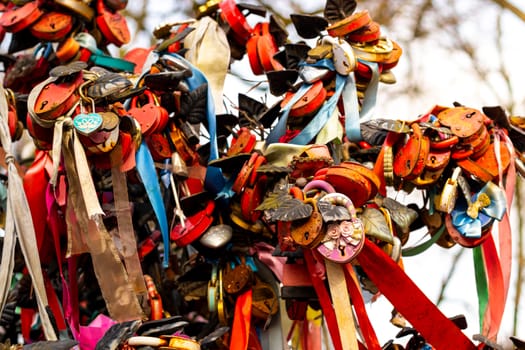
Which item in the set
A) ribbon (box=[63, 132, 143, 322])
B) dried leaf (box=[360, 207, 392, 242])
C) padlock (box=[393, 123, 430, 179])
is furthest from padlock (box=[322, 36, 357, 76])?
ribbon (box=[63, 132, 143, 322])

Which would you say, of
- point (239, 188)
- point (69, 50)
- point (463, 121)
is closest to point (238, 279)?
point (239, 188)

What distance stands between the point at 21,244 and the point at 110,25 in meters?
0.65

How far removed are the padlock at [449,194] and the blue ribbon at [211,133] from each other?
1.25ft

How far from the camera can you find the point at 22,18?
2057 mm

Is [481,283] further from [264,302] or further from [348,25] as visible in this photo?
[348,25]

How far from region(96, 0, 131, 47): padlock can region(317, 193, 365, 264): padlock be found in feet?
2.61

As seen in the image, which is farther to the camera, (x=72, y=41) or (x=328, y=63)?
(x=72, y=41)

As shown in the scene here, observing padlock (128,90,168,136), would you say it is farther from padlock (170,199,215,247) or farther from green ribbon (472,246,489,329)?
green ribbon (472,246,489,329)

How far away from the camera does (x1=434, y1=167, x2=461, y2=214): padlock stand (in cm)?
174

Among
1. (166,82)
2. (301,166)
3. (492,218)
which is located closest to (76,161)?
(166,82)

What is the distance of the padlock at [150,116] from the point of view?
5.82 ft

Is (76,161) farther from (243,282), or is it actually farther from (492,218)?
(492,218)

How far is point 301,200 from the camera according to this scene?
5.24 feet

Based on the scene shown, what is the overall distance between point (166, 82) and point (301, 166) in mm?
285
